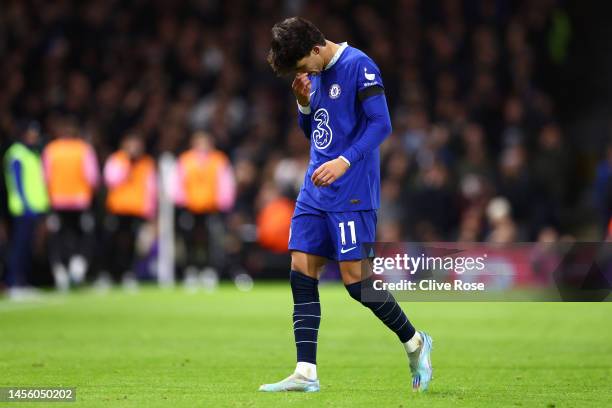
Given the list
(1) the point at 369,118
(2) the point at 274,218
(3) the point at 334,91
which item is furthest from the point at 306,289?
(2) the point at 274,218

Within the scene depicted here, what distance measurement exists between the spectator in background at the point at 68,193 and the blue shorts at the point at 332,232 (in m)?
12.3

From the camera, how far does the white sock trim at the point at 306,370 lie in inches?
295

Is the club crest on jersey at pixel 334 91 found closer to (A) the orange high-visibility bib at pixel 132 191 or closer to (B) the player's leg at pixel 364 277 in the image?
(B) the player's leg at pixel 364 277

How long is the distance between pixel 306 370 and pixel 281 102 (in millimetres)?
16766

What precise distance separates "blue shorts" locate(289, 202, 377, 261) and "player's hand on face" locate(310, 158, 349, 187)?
0.36 meters

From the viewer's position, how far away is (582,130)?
76.1 feet

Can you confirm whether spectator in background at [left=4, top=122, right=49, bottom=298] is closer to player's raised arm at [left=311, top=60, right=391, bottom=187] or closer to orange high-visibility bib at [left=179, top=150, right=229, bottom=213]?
orange high-visibility bib at [left=179, top=150, right=229, bottom=213]

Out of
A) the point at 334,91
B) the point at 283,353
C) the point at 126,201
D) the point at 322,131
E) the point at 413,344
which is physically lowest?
the point at 283,353

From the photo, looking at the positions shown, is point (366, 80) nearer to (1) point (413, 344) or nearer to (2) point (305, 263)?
(2) point (305, 263)

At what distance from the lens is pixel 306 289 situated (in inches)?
298

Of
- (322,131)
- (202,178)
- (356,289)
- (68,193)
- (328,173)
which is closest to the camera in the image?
(328,173)

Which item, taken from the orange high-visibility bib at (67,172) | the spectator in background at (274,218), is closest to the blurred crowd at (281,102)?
the spectator in background at (274,218)

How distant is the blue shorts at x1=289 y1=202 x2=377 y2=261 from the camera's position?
7449 mm

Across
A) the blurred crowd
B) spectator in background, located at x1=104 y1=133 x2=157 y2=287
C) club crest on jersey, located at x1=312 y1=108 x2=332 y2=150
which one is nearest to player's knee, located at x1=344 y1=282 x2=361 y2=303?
club crest on jersey, located at x1=312 y1=108 x2=332 y2=150
